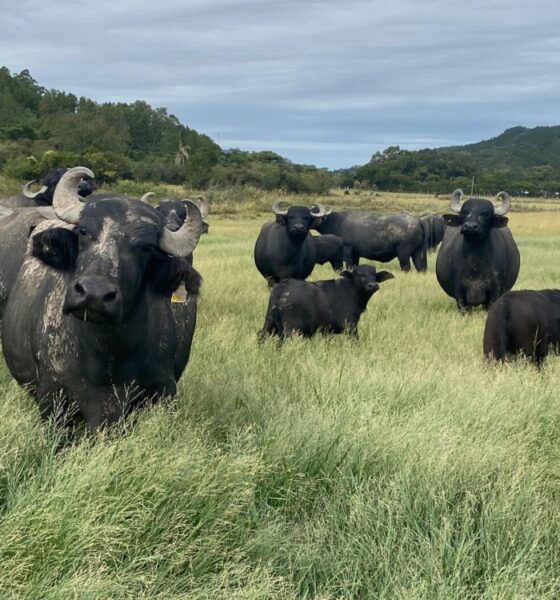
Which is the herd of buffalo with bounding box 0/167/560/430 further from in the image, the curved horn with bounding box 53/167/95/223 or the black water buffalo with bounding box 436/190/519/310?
the black water buffalo with bounding box 436/190/519/310

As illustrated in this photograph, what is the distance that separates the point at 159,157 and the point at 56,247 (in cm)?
7059

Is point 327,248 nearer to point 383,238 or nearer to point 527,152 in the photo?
point 383,238

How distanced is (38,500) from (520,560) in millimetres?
2017

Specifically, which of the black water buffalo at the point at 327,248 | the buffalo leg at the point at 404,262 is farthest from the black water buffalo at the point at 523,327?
the buffalo leg at the point at 404,262

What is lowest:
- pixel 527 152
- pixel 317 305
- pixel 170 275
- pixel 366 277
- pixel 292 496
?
pixel 292 496

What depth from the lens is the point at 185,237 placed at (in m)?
3.83

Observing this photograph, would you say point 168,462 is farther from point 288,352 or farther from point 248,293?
point 248,293

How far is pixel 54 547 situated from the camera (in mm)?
2668

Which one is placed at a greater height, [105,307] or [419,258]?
[105,307]

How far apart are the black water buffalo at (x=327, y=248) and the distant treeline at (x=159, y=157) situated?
29713 mm

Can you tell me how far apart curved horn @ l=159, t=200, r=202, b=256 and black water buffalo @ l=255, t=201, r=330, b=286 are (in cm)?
872

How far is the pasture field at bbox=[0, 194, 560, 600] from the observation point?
2.74 metres

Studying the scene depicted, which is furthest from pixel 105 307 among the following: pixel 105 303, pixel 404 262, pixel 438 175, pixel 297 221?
pixel 438 175

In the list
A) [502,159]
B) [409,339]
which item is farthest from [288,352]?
[502,159]
